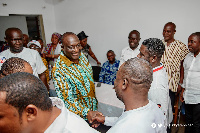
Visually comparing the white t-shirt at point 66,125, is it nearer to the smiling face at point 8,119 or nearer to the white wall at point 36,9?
the smiling face at point 8,119

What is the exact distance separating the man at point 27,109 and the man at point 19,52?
5.16 feet

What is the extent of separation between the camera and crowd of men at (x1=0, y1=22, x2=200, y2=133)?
733mm

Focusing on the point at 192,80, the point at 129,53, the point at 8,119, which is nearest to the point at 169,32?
the point at 129,53

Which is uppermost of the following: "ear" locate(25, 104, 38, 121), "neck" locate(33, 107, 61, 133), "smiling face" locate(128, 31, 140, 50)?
"smiling face" locate(128, 31, 140, 50)

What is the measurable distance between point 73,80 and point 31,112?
2.93 ft

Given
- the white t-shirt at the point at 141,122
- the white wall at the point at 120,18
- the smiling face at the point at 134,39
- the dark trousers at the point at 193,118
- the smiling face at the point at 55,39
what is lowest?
the dark trousers at the point at 193,118

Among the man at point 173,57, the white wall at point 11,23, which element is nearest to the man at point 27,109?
the man at point 173,57

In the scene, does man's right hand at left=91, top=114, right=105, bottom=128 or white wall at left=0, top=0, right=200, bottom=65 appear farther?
white wall at left=0, top=0, right=200, bottom=65

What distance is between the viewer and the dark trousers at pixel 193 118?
2.32m

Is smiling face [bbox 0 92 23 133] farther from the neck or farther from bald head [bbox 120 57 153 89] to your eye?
bald head [bbox 120 57 153 89]

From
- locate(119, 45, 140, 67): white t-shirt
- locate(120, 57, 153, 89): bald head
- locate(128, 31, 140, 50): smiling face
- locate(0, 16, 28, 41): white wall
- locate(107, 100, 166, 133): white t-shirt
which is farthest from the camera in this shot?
locate(0, 16, 28, 41): white wall

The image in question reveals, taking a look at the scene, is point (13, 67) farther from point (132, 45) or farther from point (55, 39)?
point (55, 39)

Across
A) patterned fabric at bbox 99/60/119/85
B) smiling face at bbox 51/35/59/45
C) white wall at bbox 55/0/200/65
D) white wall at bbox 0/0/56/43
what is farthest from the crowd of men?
white wall at bbox 0/0/56/43

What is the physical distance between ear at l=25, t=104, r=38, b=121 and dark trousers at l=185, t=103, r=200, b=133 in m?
2.48
